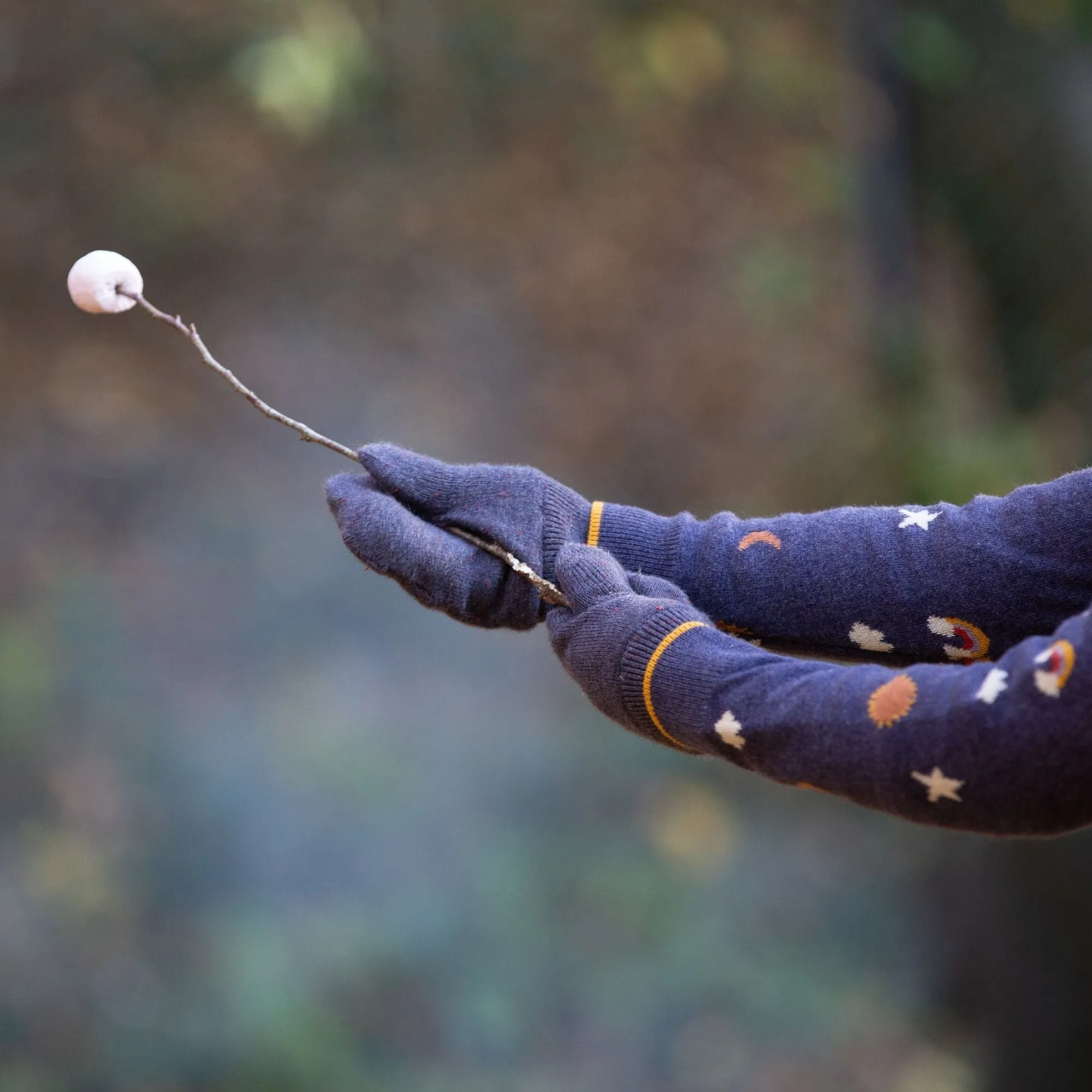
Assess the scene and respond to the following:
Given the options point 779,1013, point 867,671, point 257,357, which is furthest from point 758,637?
point 257,357

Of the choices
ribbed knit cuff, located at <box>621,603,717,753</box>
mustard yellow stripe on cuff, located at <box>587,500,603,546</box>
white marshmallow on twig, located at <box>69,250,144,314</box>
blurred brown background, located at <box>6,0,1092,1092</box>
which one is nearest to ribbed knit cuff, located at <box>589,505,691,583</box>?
mustard yellow stripe on cuff, located at <box>587,500,603,546</box>

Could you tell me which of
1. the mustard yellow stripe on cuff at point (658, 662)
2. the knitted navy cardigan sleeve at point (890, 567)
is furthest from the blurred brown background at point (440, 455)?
the mustard yellow stripe on cuff at point (658, 662)

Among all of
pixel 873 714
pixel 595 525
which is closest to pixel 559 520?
pixel 595 525

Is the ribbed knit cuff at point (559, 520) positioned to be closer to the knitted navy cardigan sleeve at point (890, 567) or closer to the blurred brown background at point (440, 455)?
the knitted navy cardigan sleeve at point (890, 567)

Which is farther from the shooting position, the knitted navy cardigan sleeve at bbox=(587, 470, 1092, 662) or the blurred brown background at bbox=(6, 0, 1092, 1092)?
the blurred brown background at bbox=(6, 0, 1092, 1092)

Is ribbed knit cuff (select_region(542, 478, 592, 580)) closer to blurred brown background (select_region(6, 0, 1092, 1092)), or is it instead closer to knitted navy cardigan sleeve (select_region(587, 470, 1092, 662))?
knitted navy cardigan sleeve (select_region(587, 470, 1092, 662))

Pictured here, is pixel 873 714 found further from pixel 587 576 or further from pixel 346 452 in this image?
pixel 346 452
